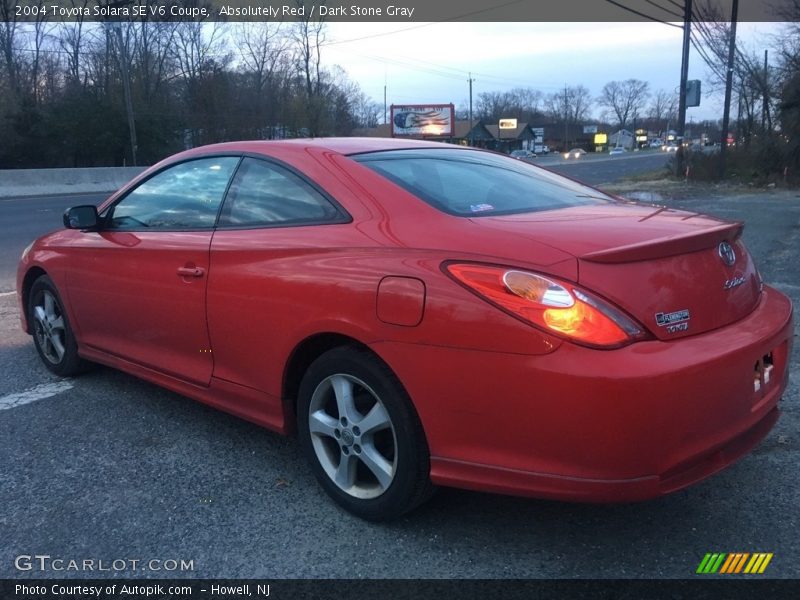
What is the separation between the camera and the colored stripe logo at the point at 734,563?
2.62m

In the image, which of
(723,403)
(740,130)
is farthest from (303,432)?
(740,130)

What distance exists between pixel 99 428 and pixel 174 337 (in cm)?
78

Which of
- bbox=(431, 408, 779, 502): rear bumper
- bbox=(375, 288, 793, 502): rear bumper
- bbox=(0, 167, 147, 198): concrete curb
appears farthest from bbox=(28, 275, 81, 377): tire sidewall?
bbox=(0, 167, 147, 198): concrete curb

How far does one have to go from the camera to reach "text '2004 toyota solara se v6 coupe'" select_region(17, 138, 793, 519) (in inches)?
92.9

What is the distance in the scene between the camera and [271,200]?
3414 mm

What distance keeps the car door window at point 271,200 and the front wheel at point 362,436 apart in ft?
2.15

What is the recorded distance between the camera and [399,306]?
265 cm

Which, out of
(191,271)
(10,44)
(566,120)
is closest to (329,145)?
(191,271)

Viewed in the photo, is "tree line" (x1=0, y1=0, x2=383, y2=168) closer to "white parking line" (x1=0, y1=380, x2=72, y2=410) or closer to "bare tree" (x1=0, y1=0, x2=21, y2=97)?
"bare tree" (x1=0, y1=0, x2=21, y2=97)

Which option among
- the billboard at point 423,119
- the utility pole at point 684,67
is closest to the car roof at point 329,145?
the utility pole at point 684,67

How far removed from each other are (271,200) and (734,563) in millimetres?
2443

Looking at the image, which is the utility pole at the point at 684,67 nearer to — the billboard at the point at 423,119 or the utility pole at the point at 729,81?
the utility pole at the point at 729,81

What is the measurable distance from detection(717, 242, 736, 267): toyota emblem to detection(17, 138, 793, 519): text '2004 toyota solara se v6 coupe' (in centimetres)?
1

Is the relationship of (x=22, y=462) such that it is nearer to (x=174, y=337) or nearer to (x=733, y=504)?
(x=174, y=337)
